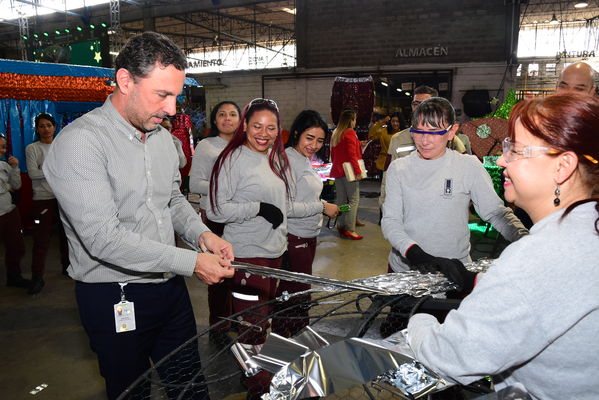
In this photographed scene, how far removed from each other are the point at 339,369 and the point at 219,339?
210 cm


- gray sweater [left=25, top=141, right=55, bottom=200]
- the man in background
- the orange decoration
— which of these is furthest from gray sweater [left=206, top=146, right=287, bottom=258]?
the orange decoration

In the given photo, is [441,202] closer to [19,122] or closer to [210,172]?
[210,172]

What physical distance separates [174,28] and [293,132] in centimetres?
1852

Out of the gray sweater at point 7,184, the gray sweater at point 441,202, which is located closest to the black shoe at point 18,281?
the gray sweater at point 7,184

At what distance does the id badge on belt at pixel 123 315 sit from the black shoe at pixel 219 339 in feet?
3.98

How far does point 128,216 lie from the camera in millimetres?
1604

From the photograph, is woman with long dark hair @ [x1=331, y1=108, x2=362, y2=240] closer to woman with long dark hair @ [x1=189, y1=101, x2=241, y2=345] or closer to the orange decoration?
woman with long dark hair @ [x1=189, y1=101, x2=241, y2=345]

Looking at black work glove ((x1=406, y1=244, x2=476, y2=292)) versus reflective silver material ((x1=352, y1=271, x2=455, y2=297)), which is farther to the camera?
black work glove ((x1=406, y1=244, x2=476, y2=292))

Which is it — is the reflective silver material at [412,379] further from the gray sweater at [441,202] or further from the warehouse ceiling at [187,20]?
the warehouse ceiling at [187,20]

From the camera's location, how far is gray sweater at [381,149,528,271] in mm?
2150

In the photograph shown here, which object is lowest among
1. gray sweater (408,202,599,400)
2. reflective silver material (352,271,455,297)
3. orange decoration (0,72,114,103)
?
reflective silver material (352,271,455,297)

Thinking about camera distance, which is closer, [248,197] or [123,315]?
[123,315]

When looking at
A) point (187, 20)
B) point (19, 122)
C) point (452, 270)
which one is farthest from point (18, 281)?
point (187, 20)

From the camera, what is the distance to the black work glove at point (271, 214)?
245 cm
